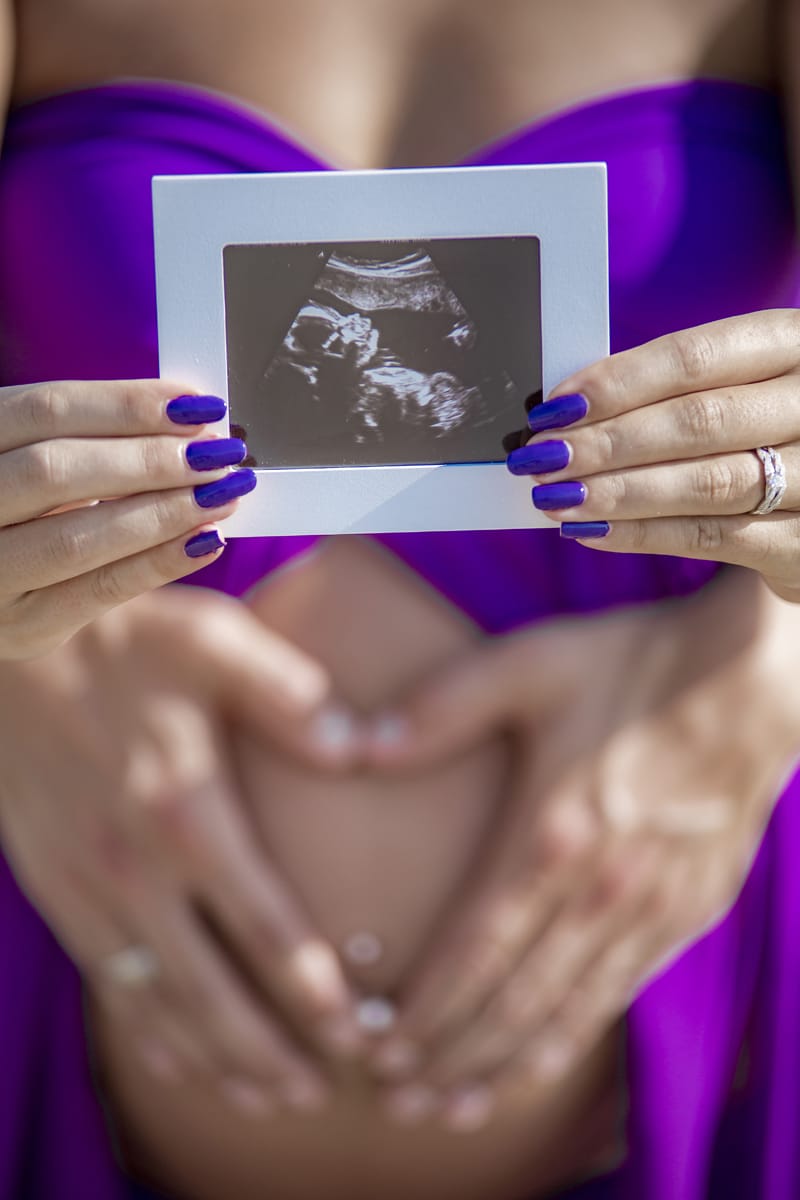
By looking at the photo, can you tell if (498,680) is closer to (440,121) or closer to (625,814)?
(625,814)

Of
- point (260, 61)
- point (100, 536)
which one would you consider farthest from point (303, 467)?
point (260, 61)

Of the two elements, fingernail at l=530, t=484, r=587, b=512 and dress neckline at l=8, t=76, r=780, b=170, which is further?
dress neckline at l=8, t=76, r=780, b=170

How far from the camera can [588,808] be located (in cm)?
99

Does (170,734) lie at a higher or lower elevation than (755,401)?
lower

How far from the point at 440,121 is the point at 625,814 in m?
0.63

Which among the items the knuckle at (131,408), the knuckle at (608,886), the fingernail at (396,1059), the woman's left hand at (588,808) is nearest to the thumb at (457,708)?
the woman's left hand at (588,808)

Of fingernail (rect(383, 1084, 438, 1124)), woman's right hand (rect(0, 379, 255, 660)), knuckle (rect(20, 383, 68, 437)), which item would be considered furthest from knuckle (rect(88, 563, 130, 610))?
fingernail (rect(383, 1084, 438, 1124))

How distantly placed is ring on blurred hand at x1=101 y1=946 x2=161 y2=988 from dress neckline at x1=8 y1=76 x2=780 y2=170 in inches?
28.0

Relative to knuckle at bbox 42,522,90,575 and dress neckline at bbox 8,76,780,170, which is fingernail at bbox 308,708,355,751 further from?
dress neckline at bbox 8,76,780,170

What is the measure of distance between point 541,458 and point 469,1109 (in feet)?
2.07

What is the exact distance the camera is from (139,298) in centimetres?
93

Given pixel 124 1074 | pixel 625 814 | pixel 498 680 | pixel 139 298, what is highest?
pixel 139 298

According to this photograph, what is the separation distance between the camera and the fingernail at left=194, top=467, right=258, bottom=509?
0.74 m

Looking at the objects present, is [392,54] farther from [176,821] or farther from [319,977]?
[319,977]
